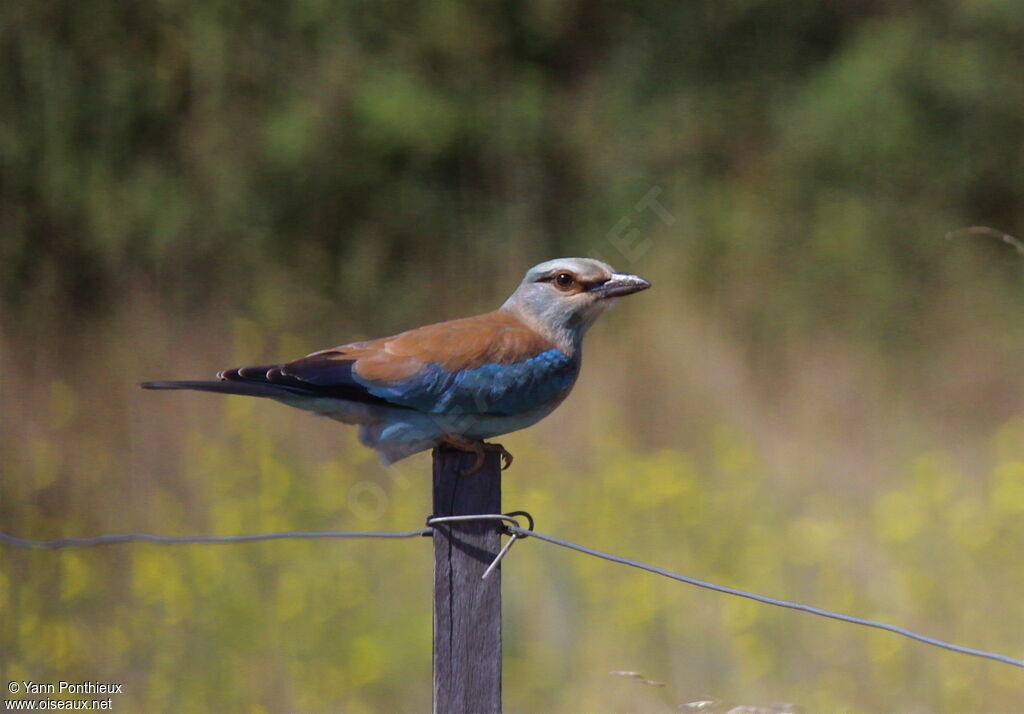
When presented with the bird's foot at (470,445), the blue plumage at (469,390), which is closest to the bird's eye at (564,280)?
the blue plumage at (469,390)

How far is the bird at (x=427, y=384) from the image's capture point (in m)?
3.50

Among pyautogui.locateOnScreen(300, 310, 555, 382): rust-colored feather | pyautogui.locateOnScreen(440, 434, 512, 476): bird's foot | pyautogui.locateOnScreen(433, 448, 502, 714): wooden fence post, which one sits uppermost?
pyautogui.locateOnScreen(300, 310, 555, 382): rust-colored feather

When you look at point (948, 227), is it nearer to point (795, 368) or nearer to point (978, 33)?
point (978, 33)

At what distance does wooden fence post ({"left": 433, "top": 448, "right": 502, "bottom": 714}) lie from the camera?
288cm

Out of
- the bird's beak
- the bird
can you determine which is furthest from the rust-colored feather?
the bird's beak

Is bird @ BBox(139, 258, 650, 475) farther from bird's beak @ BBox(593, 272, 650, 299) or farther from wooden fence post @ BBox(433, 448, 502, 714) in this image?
wooden fence post @ BBox(433, 448, 502, 714)

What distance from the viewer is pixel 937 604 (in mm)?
4992

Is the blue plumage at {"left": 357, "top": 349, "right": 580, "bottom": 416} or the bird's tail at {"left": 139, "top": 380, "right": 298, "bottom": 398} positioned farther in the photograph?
the blue plumage at {"left": 357, "top": 349, "right": 580, "bottom": 416}

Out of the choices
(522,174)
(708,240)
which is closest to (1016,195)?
(708,240)

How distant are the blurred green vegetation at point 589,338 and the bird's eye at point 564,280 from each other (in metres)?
1.57

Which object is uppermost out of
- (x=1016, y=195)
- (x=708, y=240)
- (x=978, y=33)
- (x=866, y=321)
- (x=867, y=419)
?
(x=978, y=33)

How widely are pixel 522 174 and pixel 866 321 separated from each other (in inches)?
144

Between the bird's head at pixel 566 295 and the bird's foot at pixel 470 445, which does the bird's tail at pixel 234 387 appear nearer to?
the bird's foot at pixel 470 445

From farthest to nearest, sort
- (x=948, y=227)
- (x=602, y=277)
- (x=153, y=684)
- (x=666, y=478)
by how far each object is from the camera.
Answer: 1. (x=948, y=227)
2. (x=666, y=478)
3. (x=153, y=684)
4. (x=602, y=277)
